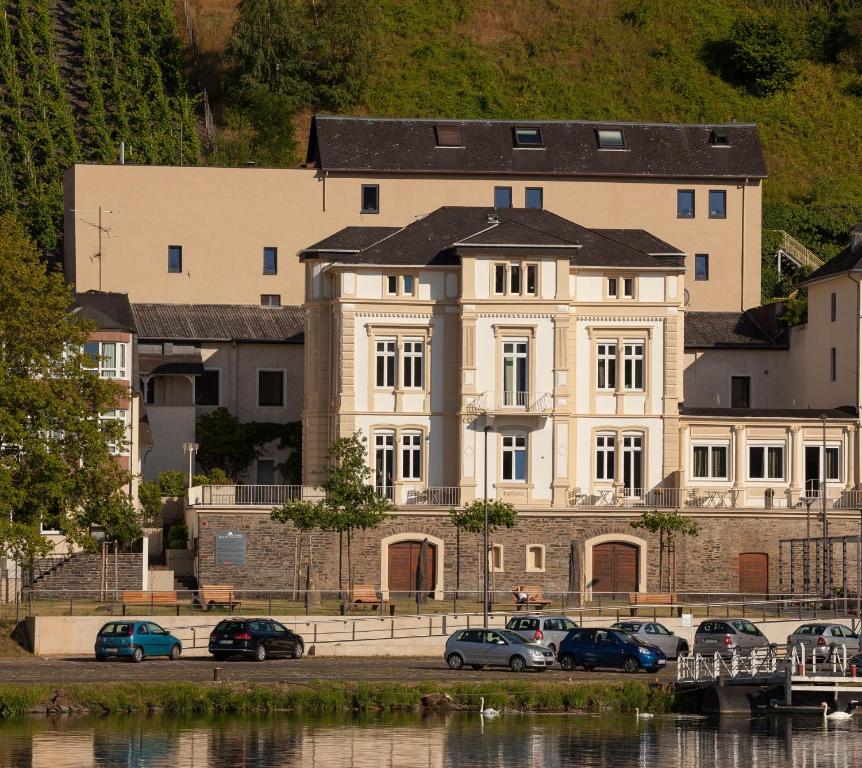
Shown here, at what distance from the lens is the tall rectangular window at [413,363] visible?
287 feet

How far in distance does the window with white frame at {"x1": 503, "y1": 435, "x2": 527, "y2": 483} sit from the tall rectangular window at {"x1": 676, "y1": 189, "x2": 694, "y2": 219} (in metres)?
28.3

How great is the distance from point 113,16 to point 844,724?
314ft

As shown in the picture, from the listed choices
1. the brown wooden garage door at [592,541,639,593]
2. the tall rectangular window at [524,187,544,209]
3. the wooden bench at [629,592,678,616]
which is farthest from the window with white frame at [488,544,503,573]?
the tall rectangular window at [524,187,544,209]

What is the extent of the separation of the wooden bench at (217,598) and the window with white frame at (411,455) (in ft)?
40.1

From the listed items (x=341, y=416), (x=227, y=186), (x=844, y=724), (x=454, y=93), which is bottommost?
(x=844, y=724)

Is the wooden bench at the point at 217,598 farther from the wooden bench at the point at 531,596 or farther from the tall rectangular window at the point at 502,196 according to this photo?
the tall rectangular window at the point at 502,196

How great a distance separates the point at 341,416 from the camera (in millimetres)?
86812

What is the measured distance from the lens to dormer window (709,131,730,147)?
113 meters

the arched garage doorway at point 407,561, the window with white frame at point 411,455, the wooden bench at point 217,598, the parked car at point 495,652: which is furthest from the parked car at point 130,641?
the window with white frame at point 411,455

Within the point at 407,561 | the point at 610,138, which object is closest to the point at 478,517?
the point at 407,561

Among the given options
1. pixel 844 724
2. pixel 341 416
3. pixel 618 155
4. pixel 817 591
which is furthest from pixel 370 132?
pixel 844 724

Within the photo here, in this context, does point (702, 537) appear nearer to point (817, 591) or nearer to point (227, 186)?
point (817, 591)

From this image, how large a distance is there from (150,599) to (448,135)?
44.7m

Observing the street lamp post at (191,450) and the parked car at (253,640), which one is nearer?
the parked car at (253,640)
